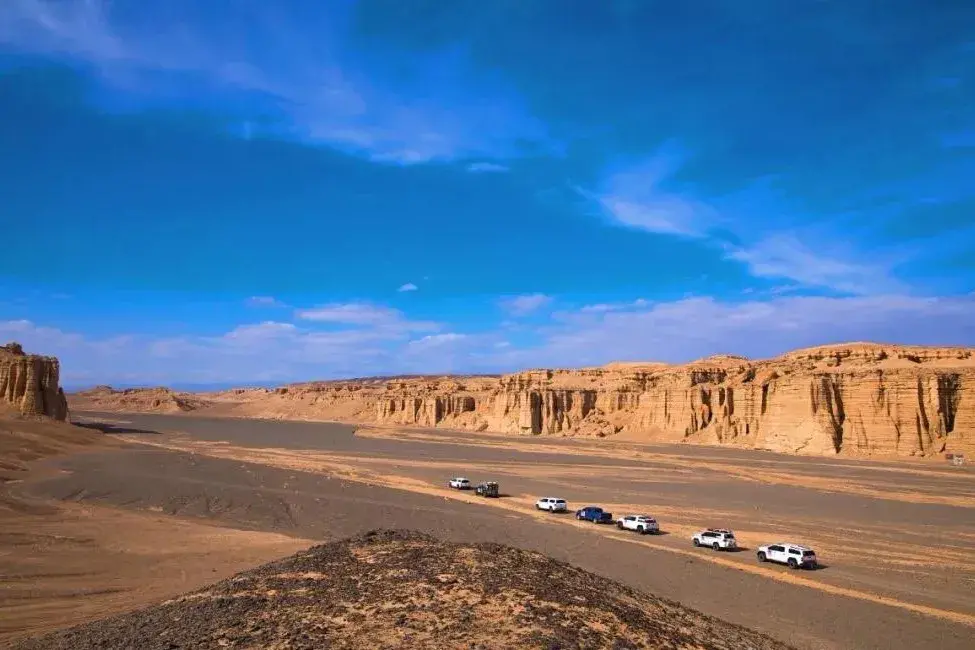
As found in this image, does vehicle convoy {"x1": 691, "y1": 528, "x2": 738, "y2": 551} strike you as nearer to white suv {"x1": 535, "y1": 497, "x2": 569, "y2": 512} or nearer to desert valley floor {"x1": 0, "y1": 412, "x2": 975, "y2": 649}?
desert valley floor {"x1": 0, "y1": 412, "x2": 975, "y2": 649}

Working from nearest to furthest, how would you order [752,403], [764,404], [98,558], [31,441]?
[98,558], [31,441], [764,404], [752,403]

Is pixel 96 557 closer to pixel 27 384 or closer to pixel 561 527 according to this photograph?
pixel 561 527


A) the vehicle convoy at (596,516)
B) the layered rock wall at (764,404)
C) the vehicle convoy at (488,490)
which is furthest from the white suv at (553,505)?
the layered rock wall at (764,404)

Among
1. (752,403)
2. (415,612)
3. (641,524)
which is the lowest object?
(641,524)

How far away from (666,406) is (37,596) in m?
87.0

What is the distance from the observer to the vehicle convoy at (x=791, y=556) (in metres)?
21.9

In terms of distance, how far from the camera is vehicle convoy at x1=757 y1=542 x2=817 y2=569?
21.9 meters

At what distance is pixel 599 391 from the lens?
111m

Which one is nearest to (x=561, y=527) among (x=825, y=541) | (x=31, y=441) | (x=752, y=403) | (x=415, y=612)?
(x=825, y=541)

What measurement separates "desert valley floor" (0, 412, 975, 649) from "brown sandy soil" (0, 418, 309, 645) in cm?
8

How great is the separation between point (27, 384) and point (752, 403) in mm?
85092

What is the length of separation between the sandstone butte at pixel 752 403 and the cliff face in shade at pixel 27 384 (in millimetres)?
67172

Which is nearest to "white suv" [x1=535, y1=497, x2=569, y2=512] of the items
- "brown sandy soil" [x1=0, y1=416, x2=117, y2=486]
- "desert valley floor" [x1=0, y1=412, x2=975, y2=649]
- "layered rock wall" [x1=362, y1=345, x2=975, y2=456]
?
"desert valley floor" [x1=0, y1=412, x2=975, y2=649]

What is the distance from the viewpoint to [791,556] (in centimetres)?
2211
